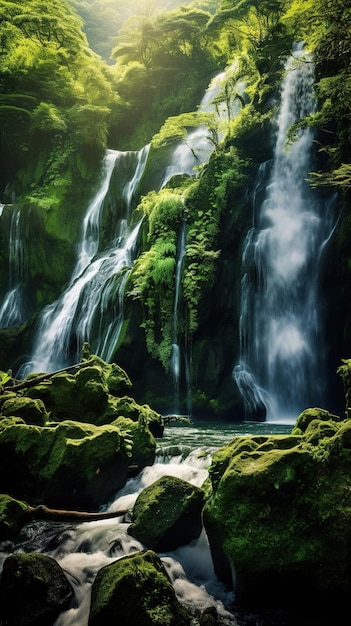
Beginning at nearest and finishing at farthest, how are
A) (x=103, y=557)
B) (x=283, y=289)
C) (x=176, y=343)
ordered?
(x=103, y=557), (x=283, y=289), (x=176, y=343)

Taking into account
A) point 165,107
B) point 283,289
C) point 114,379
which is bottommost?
point 114,379

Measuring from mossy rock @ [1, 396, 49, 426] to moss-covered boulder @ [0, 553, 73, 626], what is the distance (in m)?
2.85

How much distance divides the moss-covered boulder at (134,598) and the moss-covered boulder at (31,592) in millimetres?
417

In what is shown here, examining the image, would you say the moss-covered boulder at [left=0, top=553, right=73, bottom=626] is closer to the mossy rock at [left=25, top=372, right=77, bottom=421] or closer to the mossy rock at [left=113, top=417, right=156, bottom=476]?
the mossy rock at [left=113, top=417, right=156, bottom=476]

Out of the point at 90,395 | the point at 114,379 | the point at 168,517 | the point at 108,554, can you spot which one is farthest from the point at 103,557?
the point at 114,379

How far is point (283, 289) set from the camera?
12688 millimetres

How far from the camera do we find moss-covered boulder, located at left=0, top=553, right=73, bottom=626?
10.3 ft

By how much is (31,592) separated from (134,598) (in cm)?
93

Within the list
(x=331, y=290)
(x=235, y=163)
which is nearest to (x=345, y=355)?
(x=331, y=290)

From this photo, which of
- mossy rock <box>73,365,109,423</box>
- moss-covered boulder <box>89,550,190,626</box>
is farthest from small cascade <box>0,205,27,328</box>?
moss-covered boulder <box>89,550,190,626</box>

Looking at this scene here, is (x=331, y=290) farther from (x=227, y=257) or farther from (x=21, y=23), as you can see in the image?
(x=21, y=23)

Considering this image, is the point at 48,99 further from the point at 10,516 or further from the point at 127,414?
the point at 10,516

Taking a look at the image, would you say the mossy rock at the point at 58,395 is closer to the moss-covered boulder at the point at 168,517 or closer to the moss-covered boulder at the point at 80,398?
the moss-covered boulder at the point at 80,398

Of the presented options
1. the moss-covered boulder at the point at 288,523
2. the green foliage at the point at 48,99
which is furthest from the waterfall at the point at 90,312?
the moss-covered boulder at the point at 288,523
